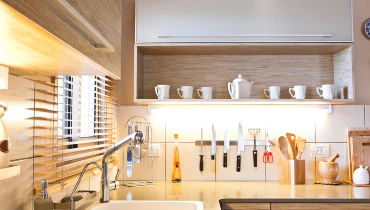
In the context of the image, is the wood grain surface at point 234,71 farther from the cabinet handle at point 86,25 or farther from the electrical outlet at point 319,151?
the cabinet handle at point 86,25

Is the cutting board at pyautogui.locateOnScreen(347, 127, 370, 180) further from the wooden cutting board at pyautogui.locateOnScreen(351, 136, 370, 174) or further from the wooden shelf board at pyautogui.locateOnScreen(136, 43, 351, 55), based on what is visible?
the wooden shelf board at pyautogui.locateOnScreen(136, 43, 351, 55)

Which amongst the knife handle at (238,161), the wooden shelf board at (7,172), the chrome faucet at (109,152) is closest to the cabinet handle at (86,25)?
the wooden shelf board at (7,172)

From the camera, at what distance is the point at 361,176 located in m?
Result: 2.77

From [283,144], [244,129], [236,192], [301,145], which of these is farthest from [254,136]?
[236,192]

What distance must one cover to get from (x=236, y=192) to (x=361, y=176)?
2.69 feet

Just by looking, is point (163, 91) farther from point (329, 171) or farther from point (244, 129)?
point (329, 171)

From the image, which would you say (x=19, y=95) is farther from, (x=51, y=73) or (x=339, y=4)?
(x=339, y=4)

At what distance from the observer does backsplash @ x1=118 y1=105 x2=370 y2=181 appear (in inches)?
119

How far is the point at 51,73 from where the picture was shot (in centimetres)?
151

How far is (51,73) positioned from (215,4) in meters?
1.41

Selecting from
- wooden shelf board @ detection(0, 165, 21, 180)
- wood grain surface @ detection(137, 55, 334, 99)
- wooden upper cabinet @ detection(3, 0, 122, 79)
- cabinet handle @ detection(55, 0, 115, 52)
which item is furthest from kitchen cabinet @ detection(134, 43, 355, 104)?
wooden shelf board @ detection(0, 165, 21, 180)

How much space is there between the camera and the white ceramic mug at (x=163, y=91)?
2818 mm

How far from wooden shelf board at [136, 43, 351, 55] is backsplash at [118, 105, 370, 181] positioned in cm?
36

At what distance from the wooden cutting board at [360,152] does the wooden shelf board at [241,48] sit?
60cm
